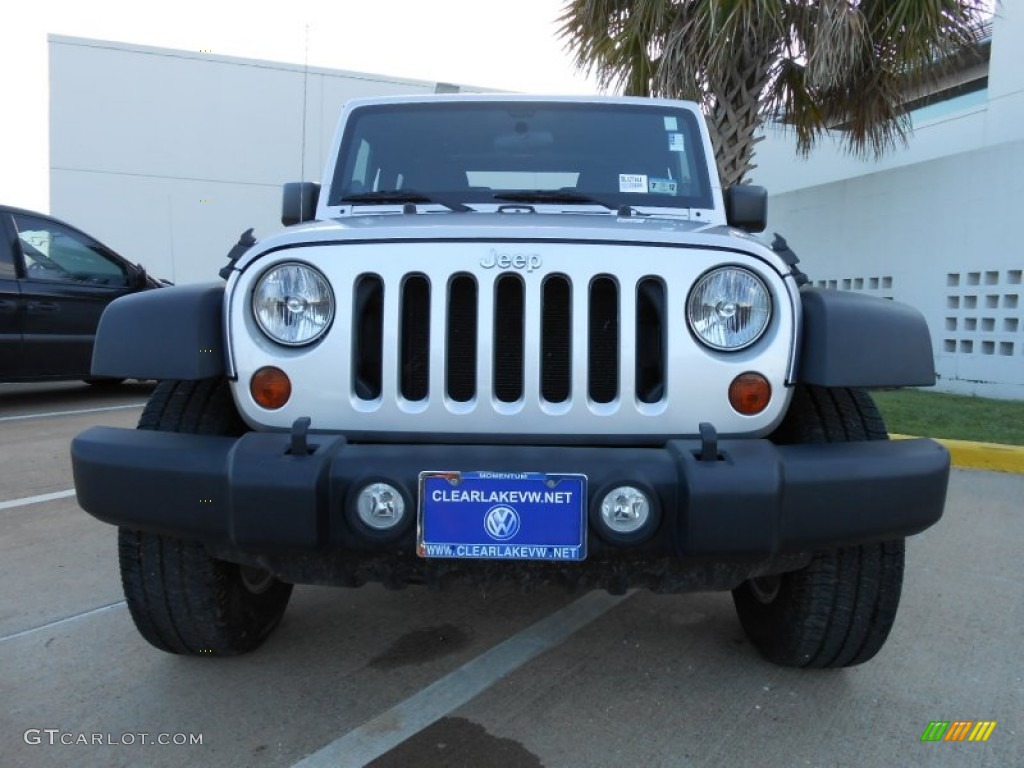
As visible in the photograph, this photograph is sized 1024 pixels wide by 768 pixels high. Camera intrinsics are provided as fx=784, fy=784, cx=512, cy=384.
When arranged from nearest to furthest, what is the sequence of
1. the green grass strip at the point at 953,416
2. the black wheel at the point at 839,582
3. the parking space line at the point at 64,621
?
1. the black wheel at the point at 839,582
2. the parking space line at the point at 64,621
3. the green grass strip at the point at 953,416

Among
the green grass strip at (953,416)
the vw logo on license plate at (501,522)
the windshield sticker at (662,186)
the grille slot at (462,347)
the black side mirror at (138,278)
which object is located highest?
the windshield sticker at (662,186)

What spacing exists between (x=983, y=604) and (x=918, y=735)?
46.4 inches

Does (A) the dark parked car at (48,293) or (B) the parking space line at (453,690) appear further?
(A) the dark parked car at (48,293)

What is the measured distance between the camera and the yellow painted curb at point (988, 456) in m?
5.18

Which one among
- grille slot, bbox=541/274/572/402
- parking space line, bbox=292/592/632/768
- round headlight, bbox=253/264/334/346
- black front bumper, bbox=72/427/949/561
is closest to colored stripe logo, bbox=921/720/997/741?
black front bumper, bbox=72/427/949/561

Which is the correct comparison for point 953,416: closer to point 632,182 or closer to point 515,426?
point 632,182

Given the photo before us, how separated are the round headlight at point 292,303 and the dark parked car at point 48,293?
5.73 meters

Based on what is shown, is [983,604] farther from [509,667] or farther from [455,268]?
[455,268]

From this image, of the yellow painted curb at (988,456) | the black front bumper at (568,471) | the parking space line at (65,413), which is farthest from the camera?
the parking space line at (65,413)

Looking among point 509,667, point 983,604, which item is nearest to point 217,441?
point 509,667

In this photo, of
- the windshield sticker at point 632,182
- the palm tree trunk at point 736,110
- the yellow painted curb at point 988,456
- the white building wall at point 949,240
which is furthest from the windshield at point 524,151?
the white building wall at point 949,240

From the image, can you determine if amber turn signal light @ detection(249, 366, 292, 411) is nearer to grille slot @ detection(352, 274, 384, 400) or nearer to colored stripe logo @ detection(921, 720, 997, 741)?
grille slot @ detection(352, 274, 384, 400)

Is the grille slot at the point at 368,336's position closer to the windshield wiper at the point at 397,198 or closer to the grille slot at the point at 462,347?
the grille slot at the point at 462,347

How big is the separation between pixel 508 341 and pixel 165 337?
2.81 feet
